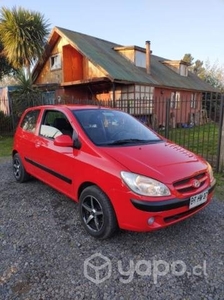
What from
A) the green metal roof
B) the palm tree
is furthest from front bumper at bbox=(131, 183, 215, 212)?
the palm tree

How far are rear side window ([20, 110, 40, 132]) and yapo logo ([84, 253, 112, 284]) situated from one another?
2.67 m

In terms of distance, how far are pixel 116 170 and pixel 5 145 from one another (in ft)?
27.8

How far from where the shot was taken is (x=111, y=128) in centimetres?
376

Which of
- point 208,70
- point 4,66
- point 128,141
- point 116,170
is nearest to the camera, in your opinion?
point 116,170

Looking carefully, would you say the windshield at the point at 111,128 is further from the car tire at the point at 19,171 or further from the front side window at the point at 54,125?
the car tire at the point at 19,171

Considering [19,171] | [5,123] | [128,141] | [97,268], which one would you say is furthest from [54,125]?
[5,123]

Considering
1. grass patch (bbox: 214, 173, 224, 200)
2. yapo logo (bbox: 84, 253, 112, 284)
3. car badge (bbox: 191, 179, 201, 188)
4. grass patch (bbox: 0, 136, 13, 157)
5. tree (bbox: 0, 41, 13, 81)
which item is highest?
tree (bbox: 0, 41, 13, 81)

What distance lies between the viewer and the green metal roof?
14041 mm

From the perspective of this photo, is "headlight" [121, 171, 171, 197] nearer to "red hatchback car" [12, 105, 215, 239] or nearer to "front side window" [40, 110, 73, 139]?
"red hatchback car" [12, 105, 215, 239]

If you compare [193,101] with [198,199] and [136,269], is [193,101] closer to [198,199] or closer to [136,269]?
[198,199]

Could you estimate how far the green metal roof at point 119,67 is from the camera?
1404cm

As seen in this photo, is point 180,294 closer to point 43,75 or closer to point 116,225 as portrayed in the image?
point 116,225

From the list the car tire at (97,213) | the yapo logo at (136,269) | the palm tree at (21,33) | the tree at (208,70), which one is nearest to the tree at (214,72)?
the tree at (208,70)

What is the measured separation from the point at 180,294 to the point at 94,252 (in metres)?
1.02
